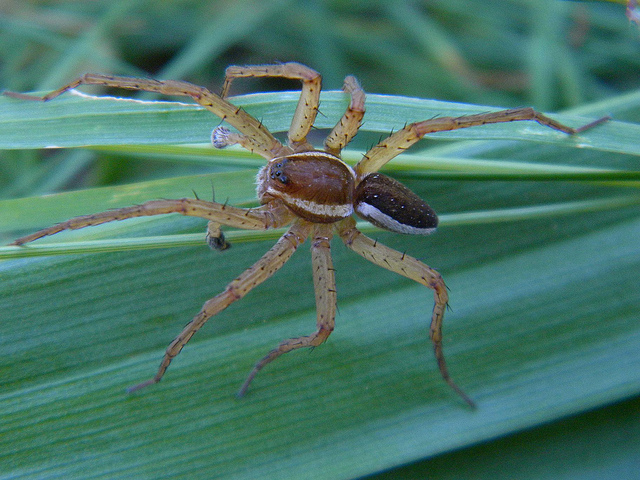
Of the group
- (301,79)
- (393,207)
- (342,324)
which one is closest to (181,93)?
(301,79)

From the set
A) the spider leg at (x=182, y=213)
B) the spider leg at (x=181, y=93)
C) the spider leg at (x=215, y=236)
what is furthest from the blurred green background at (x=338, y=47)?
the spider leg at (x=215, y=236)

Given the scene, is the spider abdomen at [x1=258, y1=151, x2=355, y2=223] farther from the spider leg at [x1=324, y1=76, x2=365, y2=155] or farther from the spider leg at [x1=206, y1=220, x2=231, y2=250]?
the spider leg at [x1=206, y1=220, x2=231, y2=250]

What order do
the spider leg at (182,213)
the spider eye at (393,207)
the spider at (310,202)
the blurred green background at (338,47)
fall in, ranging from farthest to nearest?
the blurred green background at (338,47)
the spider eye at (393,207)
the spider at (310,202)
the spider leg at (182,213)

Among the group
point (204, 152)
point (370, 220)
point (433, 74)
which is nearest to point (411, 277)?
point (370, 220)

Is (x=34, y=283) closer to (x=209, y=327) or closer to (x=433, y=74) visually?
(x=209, y=327)

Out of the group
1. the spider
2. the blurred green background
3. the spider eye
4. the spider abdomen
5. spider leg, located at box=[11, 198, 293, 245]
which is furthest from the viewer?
the blurred green background

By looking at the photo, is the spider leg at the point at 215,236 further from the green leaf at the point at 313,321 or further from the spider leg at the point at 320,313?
the spider leg at the point at 320,313

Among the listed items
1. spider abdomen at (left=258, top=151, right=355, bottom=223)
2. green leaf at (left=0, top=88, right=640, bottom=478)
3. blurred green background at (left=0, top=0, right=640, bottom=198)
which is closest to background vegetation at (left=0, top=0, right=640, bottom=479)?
green leaf at (left=0, top=88, right=640, bottom=478)
